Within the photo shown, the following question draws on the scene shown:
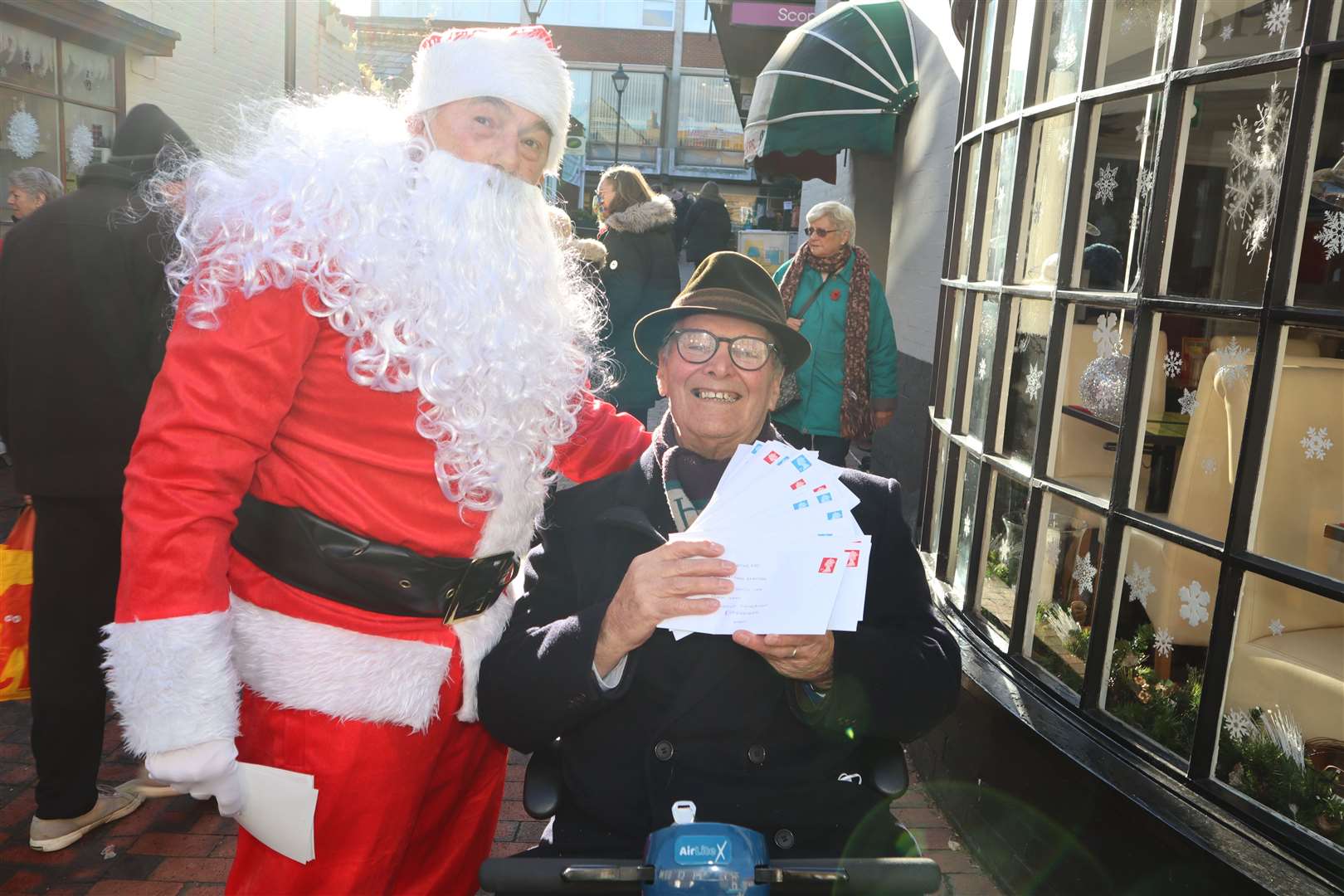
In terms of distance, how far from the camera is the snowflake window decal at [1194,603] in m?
2.41

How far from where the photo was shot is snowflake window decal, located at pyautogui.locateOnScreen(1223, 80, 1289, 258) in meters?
2.19

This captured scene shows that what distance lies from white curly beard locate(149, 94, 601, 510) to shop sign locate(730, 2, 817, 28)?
33.9 feet

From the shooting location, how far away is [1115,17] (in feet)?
9.02

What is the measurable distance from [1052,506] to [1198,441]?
0.58 meters

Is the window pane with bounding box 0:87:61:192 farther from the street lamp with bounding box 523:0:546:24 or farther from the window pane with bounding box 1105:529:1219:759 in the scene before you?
the window pane with bounding box 1105:529:1219:759

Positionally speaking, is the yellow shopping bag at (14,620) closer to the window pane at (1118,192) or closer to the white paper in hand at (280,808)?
the white paper in hand at (280,808)

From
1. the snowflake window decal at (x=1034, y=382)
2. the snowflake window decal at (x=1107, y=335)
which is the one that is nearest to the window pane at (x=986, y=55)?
the snowflake window decal at (x=1034, y=382)

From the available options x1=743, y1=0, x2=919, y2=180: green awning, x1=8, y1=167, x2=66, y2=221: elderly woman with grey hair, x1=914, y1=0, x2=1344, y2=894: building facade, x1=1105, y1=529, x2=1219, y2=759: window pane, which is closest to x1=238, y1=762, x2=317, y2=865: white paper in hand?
x1=914, y1=0, x2=1344, y2=894: building facade

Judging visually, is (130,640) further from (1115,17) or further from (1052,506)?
(1115,17)

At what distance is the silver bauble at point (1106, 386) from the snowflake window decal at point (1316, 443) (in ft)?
1.64

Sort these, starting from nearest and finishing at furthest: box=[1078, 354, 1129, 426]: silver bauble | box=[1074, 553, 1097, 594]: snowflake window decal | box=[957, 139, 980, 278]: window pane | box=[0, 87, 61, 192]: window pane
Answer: box=[1078, 354, 1129, 426]: silver bauble
box=[1074, 553, 1097, 594]: snowflake window decal
box=[957, 139, 980, 278]: window pane
box=[0, 87, 61, 192]: window pane

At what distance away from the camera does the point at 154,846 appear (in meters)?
3.10

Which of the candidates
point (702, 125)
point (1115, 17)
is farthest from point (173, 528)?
point (702, 125)

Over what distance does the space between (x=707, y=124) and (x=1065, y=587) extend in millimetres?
35076
